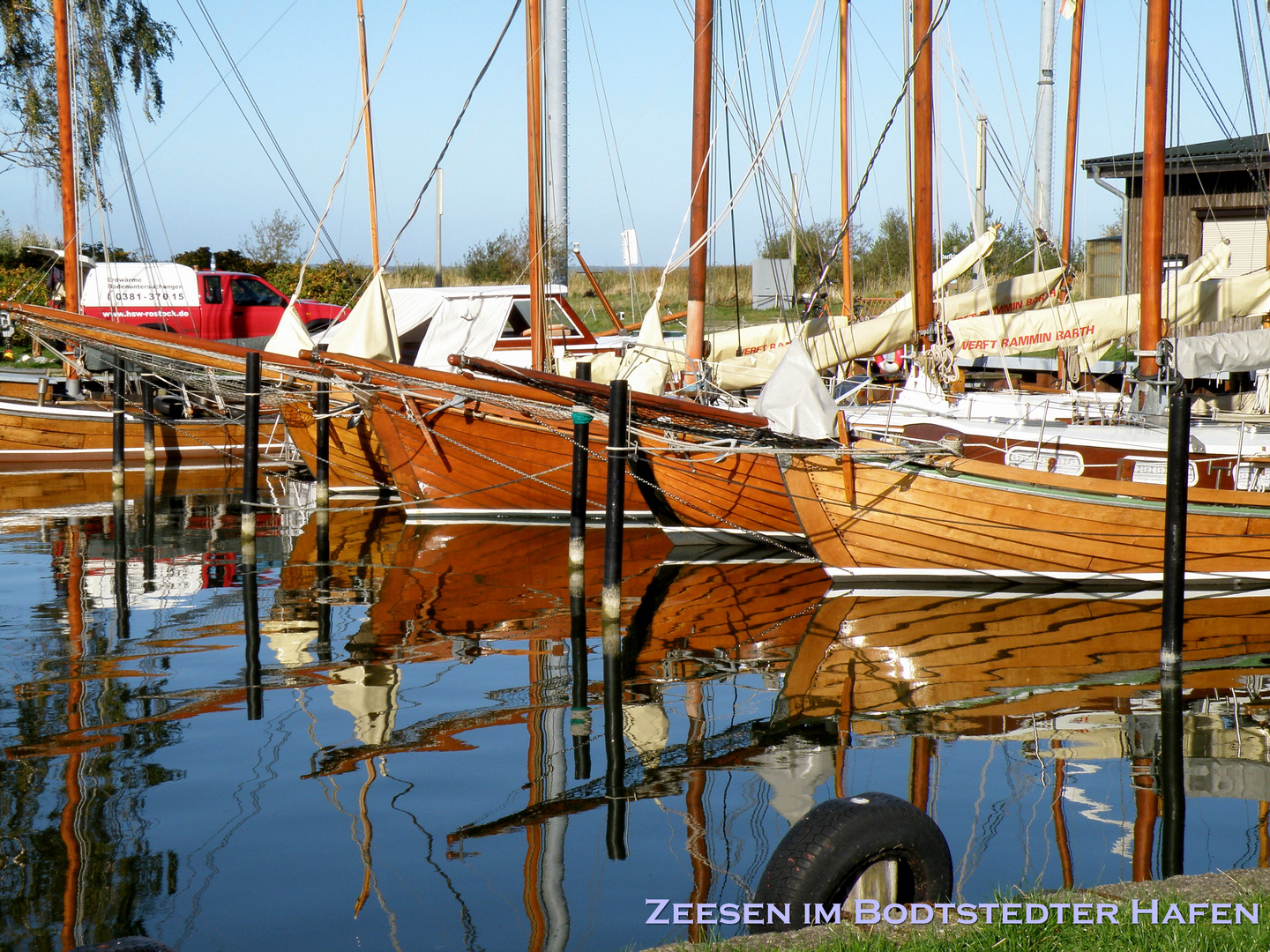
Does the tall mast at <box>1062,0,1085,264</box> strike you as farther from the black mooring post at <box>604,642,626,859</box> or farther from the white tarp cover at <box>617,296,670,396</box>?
the black mooring post at <box>604,642,626,859</box>

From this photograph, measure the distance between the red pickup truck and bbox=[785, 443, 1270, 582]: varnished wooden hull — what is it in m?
15.5

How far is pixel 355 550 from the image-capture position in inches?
569

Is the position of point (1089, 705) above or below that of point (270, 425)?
below

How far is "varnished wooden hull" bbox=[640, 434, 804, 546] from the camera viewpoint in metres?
13.3

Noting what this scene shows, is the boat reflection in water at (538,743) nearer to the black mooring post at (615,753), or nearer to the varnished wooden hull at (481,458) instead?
the black mooring post at (615,753)

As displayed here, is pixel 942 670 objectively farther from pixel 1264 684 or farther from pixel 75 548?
pixel 75 548

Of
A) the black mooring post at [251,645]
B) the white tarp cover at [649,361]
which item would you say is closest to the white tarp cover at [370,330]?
the white tarp cover at [649,361]

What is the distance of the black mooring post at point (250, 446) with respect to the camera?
1381cm

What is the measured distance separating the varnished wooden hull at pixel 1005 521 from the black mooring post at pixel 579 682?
2.34m

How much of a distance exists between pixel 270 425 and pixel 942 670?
53.1 feet

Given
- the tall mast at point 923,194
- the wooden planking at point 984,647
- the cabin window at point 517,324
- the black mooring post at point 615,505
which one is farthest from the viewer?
the cabin window at point 517,324

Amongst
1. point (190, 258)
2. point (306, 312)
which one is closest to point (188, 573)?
point (306, 312)

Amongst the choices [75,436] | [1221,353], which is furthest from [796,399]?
[75,436]

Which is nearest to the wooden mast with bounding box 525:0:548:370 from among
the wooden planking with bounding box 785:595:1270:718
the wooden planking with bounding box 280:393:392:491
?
the wooden planking with bounding box 280:393:392:491
